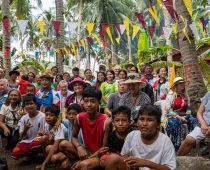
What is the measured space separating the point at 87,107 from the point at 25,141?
4.98 ft

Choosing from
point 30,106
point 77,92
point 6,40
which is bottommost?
point 30,106

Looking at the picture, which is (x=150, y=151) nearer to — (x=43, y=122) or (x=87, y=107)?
(x=87, y=107)

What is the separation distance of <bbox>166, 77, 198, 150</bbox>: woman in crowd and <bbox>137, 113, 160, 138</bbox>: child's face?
2011 millimetres

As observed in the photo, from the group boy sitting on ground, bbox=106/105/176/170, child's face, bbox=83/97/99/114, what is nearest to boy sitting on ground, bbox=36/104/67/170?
child's face, bbox=83/97/99/114

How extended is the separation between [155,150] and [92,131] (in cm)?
106

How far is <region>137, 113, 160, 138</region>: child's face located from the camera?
2.98 metres

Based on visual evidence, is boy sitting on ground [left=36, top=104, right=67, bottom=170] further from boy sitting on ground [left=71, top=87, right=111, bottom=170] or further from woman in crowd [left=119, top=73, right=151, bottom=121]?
woman in crowd [left=119, top=73, right=151, bottom=121]

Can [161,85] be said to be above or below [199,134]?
above

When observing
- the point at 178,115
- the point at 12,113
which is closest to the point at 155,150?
the point at 178,115

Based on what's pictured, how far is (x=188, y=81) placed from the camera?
5.53 metres

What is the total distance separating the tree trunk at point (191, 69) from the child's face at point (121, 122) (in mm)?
2184

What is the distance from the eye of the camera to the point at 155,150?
9.66ft

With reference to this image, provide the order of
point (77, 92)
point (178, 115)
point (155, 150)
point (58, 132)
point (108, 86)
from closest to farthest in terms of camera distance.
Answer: point (155, 150) < point (58, 132) < point (178, 115) < point (77, 92) < point (108, 86)

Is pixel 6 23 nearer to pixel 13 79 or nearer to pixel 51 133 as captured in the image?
pixel 13 79
